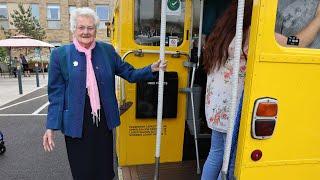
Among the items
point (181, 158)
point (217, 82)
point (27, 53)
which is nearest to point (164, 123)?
point (181, 158)

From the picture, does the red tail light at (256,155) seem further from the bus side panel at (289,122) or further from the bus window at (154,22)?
the bus window at (154,22)

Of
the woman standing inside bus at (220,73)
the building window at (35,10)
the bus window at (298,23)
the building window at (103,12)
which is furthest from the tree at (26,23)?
the bus window at (298,23)

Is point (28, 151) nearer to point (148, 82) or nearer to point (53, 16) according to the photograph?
point (148, 82)

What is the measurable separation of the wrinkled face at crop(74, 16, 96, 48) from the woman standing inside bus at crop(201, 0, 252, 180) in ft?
2.97

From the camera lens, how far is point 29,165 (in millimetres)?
4379

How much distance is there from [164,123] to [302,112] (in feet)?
6.26

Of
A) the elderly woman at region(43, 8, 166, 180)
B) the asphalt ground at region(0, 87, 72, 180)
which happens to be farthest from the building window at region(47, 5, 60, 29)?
the elderly woman at region(43, 8, 166, 180)

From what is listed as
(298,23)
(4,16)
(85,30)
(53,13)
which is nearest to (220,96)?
(298,23)

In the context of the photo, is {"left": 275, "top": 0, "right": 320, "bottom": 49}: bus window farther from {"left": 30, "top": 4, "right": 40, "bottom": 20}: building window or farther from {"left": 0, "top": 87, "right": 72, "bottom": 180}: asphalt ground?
{"left": 30, "top": 4, "right": 40, "bottom": 20}: building window

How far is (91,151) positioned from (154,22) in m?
1.48

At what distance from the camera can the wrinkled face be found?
2404mm

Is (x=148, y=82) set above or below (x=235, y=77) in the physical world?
below

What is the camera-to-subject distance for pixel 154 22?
3.29m

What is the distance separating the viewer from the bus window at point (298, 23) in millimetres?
1756
